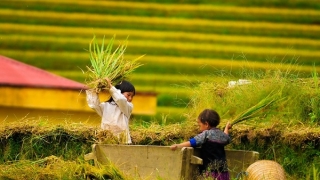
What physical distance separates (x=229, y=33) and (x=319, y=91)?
4.29m

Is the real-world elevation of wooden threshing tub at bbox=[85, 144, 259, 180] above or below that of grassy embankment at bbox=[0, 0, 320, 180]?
below

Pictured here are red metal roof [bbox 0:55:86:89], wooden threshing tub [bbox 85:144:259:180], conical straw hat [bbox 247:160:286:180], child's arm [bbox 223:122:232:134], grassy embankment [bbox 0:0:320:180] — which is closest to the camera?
wooden threshing tub [bbox 85:144:259:180]

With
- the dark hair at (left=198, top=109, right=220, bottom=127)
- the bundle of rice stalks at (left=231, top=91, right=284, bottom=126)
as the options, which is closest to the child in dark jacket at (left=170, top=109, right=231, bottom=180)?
the dark hair at (left=198, top=109, right=220, bottom=127)

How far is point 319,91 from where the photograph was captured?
9133 mm

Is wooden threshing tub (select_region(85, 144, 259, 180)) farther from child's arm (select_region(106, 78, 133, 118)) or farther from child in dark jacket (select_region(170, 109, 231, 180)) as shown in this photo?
child's arm (select_region(106, 78, 133, 118))

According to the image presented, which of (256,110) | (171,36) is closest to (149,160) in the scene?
(256,110)

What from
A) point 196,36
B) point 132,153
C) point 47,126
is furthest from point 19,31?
point 132,153

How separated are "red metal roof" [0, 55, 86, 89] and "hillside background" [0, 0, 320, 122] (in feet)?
4.40

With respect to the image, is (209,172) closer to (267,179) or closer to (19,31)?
(267,179)

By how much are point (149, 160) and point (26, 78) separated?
358cm

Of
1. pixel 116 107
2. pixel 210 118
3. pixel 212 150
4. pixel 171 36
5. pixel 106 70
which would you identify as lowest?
pixel 212 150

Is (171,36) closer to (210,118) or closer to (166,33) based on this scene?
(166,33)

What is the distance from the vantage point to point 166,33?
13234 millimetres

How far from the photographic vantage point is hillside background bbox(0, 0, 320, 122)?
13.1 metres
